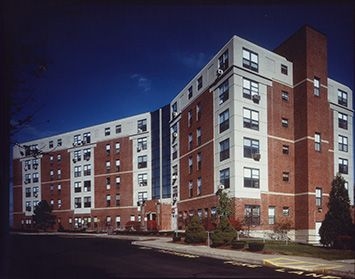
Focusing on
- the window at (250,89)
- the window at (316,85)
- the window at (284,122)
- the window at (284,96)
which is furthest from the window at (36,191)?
the window at (316,85)

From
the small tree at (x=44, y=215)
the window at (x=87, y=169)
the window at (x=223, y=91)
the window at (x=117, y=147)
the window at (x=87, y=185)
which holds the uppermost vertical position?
the window at (x=223, y=91)

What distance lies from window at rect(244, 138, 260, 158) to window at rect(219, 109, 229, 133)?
59 centimetres

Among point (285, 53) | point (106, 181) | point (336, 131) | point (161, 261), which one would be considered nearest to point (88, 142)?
→ point (106, 181)

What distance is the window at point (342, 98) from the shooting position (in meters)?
7.30

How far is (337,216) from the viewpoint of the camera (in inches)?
289

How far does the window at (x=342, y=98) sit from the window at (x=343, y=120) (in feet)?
0.89

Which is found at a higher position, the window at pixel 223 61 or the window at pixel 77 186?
the window at pixel 223 61

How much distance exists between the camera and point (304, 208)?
732cm

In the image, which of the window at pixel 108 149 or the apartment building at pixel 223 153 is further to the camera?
the window at pixel 108 149

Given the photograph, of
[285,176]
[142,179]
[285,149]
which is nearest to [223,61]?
[285,149]

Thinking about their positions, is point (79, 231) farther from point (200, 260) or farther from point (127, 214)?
point (200, 260)

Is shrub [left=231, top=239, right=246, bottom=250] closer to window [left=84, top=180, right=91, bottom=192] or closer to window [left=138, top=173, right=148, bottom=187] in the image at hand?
window [left=138, top=173, right=148, bottom=187]

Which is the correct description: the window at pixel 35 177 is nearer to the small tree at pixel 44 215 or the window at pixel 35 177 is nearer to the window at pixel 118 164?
the small tree at pixel 44 215

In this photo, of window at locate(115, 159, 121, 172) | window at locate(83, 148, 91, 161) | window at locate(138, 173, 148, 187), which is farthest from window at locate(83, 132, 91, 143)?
window at locate(138, 173, 148, 187)
